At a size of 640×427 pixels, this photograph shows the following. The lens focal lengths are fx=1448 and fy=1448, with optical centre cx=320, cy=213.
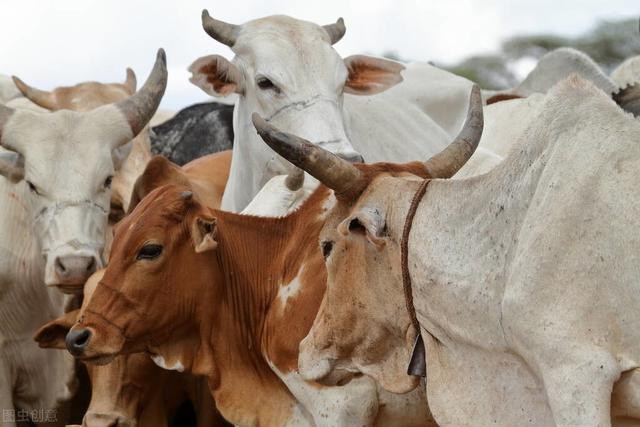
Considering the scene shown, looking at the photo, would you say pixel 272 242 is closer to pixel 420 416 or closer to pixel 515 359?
pixel 420 416

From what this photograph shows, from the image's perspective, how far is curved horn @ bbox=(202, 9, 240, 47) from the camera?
7410mm

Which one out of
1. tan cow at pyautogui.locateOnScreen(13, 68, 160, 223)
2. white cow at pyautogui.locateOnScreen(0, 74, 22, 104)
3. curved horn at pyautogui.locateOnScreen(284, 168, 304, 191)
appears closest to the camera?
curved horn at pyautogui.locateOnScreen(284, 168, 304, 191)

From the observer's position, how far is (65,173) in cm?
680

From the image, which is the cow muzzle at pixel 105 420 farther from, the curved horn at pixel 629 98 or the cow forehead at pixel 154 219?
the curved horn at pixel 629 98

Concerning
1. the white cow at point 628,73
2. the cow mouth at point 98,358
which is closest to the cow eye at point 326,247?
the cow mouth at point 98,358

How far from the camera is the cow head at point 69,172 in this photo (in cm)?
661

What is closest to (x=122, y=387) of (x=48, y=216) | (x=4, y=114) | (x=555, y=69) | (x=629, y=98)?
(x=48, y=216)

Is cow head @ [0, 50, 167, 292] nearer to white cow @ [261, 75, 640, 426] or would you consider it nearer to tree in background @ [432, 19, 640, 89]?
white cow @ [261, 75, 640, 426]

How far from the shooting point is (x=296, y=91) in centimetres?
702

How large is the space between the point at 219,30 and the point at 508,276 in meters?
3.51

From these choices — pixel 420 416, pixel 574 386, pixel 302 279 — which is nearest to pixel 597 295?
pixel 574 386

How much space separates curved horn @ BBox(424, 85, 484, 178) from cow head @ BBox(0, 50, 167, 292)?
184cm

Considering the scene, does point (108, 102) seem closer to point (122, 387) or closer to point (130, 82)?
point (130, 82)

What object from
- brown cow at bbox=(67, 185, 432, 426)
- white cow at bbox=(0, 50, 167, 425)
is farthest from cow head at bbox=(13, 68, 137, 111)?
brown cow at bbox=(67, 185, 432, 426)
